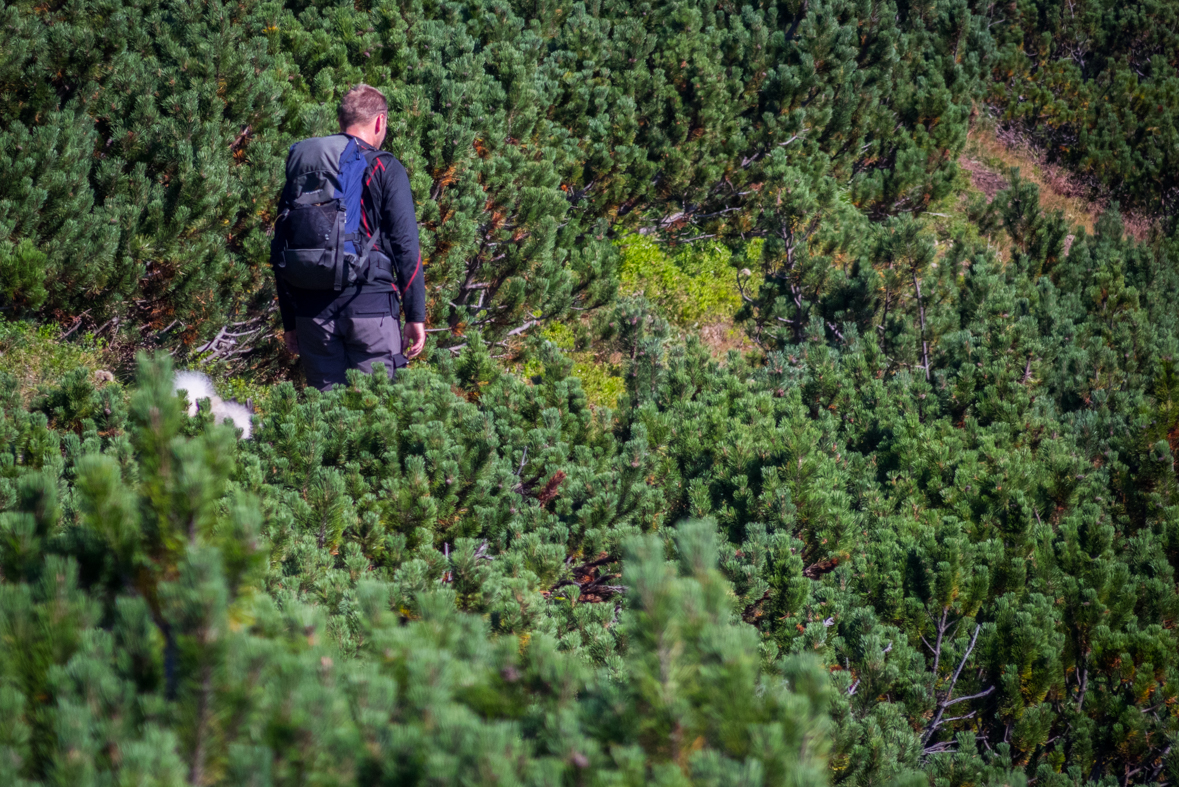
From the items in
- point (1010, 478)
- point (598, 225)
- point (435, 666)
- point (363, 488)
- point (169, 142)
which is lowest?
point (598, 225)

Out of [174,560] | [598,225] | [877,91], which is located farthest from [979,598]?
[877,91]

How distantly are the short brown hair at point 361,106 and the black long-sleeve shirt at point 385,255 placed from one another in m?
0.12

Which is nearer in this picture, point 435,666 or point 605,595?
point 435,666

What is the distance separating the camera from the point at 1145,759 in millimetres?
2920

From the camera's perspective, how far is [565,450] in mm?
3975

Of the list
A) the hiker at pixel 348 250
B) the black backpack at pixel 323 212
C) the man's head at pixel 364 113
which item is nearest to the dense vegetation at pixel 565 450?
the hiker at pixel 348 250

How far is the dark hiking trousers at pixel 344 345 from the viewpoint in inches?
162

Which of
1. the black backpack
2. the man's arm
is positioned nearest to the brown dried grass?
the man's arm

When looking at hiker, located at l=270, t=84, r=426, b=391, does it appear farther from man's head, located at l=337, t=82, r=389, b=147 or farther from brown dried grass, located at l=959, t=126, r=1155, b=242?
brown dried grass, located at l=959, t=126, r=1155, b=242

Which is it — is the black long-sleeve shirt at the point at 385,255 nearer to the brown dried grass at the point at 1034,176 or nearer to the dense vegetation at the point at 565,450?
the dense vegetation at the point at 565,450

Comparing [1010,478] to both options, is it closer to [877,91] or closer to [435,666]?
[435,666]

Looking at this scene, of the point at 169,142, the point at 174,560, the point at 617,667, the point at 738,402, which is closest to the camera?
the point at 174,560

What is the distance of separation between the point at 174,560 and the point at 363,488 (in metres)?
1.94

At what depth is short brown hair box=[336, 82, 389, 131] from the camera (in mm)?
3898
